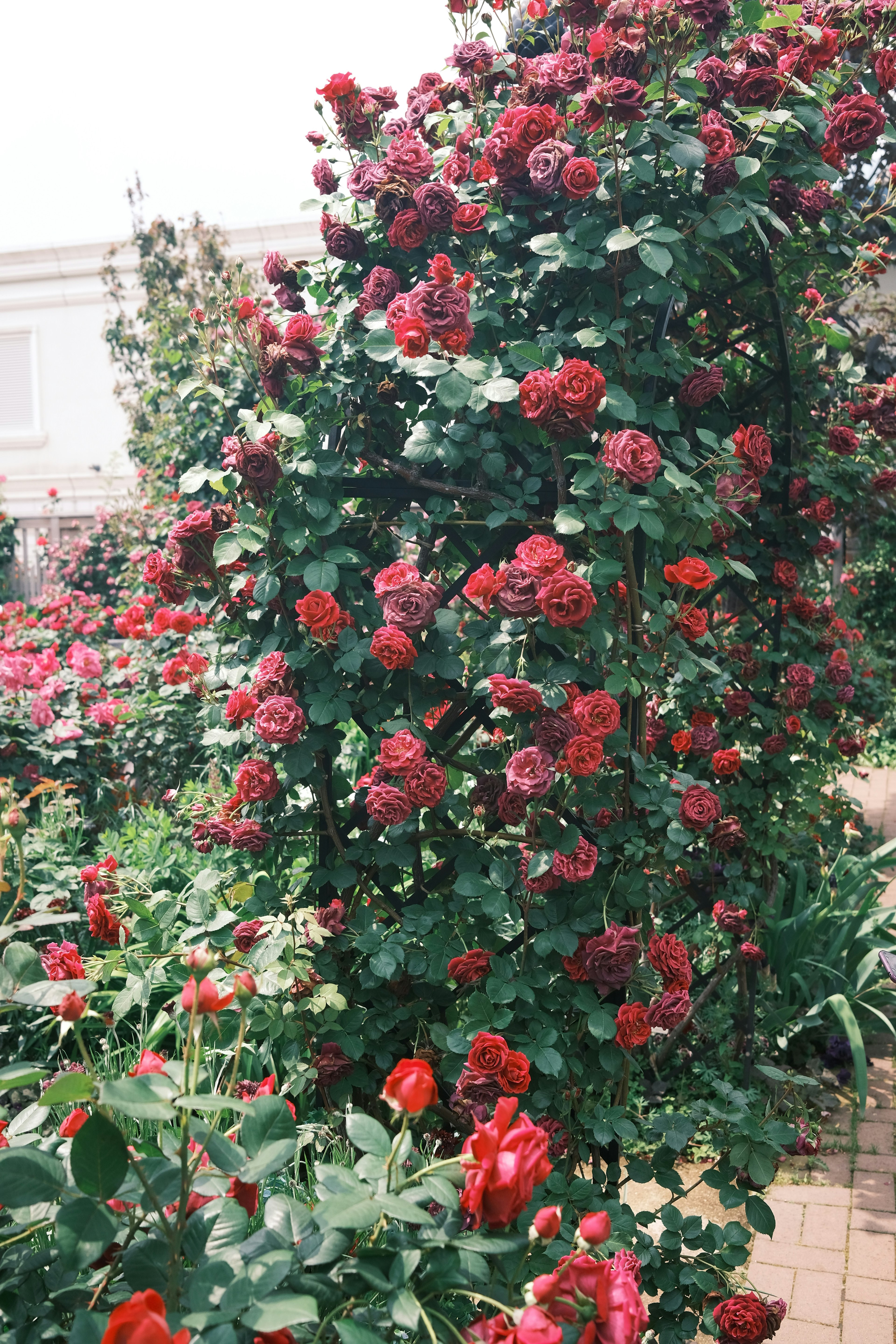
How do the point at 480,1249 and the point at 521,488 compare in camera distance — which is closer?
the point at 480,1249

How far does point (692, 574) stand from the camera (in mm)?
1712

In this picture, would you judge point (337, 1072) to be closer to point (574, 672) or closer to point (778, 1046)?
point (574, 672)

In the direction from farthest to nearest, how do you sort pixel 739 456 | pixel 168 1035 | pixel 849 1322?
pixel 168 1035 < pixel 739 456 < pixel 849 1322

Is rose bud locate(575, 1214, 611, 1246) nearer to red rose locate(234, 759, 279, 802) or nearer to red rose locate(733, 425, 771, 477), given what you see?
red rose locate(234, 759, 279, 802)

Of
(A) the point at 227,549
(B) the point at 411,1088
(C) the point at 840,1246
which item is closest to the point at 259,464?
(A) the point at 227,549

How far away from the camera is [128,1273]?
0.82 meters

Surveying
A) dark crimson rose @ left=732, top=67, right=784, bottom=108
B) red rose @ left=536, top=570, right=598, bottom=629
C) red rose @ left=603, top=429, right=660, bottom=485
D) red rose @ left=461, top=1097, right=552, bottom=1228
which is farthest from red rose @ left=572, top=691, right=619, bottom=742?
dark crimson rose @ left=732, top=67, right=784, bottom=108

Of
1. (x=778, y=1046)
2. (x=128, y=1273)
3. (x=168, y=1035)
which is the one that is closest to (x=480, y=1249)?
(x=128, y=1273)

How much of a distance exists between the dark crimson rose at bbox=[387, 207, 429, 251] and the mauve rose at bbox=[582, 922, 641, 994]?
1.27m

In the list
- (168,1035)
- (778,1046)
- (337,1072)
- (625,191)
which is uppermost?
(625,191)

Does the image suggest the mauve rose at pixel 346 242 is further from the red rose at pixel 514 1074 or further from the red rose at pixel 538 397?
the red rose at pixel 514 1074

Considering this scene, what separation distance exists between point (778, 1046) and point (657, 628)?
1.87 m

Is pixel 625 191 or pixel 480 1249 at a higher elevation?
pixel 625 191

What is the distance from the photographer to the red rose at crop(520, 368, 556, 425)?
59.6 inches
